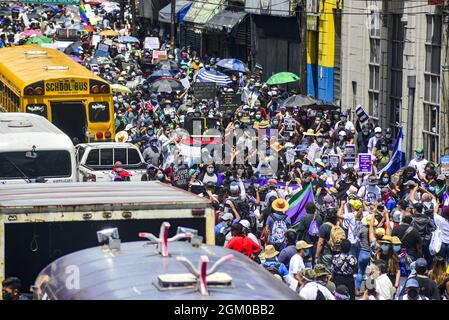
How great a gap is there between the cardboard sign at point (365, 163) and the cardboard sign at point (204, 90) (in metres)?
12.7

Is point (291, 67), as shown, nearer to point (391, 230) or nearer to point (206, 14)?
point (206, 14)

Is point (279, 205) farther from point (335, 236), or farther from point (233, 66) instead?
point (233, 66)

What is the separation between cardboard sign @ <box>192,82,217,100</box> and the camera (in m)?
34.1

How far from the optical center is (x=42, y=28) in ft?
208

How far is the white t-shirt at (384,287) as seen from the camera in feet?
43.9

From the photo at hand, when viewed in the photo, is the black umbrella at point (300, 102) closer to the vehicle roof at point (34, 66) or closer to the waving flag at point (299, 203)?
the vehicle roof at point (34, 66)

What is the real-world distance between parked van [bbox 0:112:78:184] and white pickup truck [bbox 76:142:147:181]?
11.7 ft

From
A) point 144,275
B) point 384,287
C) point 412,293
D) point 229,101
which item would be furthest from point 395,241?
point 229,101

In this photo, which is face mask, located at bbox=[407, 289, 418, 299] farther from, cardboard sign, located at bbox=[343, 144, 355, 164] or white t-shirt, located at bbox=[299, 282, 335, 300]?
cardboard sign, located at bbox=[343, 144, 355, 164]

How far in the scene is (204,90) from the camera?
112ft

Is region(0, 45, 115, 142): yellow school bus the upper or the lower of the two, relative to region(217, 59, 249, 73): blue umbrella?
upper

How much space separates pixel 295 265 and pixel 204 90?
20128 mm

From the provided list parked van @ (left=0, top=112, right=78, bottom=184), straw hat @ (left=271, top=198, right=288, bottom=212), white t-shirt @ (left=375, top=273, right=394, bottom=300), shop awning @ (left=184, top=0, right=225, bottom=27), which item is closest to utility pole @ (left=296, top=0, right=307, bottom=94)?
shop awning @ (left=184, top=0, right=225, bottom=27)
